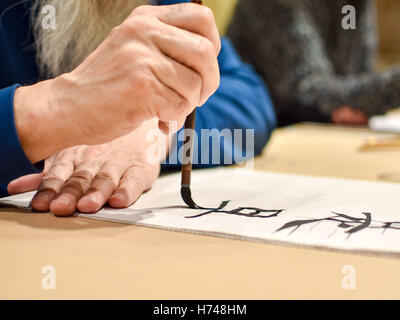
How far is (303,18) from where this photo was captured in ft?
3.59

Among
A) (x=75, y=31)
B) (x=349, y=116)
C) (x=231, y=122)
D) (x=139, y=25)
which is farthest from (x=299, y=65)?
(x=139, y=25)

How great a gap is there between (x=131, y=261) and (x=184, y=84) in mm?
132

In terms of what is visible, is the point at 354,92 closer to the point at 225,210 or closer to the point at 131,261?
the point at 225,210

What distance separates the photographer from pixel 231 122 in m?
0.67

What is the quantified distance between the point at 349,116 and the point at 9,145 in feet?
2.65

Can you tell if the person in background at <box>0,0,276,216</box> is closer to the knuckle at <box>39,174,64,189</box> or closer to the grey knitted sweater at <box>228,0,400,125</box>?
the knuckle at <box>39,174,64,189</box>

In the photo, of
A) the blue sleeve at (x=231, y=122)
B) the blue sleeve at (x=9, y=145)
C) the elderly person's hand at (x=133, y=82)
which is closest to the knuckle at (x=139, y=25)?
the elderly person's hand at (x=133, y=82)

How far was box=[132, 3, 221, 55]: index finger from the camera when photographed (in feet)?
1.06

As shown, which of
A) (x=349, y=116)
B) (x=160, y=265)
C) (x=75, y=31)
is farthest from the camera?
(x=349, y=116)

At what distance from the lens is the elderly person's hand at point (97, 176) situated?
1.21ft

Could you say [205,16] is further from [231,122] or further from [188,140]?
[231,122]

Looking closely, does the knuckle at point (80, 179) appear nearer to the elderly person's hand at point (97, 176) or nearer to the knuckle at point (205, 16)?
the elderly person's hand at point (97, 176)

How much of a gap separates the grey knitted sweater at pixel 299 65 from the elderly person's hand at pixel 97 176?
609mm

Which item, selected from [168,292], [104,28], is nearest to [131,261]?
[168,292]
